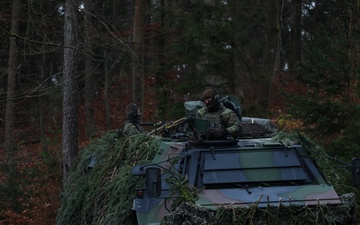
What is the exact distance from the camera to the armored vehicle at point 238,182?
8047 millimetres

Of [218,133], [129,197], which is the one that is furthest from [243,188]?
[129,197]

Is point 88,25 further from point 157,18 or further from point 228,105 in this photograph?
point 157,18

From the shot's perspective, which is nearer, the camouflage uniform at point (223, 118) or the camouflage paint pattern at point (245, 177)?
the camouflage paint pattern at point (245, 177)

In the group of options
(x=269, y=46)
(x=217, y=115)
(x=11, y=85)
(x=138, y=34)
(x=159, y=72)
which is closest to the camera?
(x=217, y=115)

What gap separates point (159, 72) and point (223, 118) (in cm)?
1654

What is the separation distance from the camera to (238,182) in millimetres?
9000

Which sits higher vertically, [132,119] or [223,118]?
[223,118]

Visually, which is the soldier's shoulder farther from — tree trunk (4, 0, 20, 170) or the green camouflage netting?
tree trunk (4, 0, 20, 170)

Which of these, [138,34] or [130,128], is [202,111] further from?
[138,34]

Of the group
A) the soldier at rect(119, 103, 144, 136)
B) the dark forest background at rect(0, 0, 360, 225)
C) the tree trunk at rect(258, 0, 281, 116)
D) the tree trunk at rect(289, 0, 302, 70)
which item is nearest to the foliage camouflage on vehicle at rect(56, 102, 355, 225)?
the dark forest background at rect(0, 0, 360, 225)

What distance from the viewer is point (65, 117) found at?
55.1ft

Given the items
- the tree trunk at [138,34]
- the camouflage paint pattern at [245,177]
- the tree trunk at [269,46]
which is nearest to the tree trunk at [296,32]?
the tree trunk at [269,46]

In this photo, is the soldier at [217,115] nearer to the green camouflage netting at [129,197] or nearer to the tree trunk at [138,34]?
the green camouflage netting at [129,197]

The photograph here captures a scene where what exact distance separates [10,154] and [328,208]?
8.39 meters
